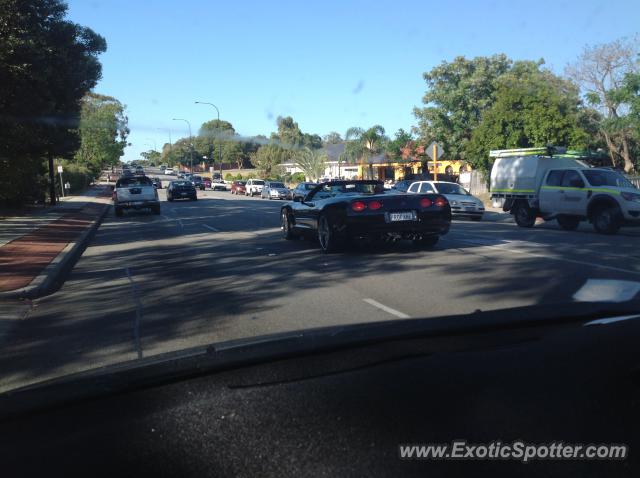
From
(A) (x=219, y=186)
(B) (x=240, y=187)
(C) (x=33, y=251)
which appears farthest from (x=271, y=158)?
(C) (x=33, y=251)

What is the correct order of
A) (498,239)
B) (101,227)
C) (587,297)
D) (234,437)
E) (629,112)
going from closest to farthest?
(234,437) → (587,297) → (498,239) → (101,227) → (629,112)

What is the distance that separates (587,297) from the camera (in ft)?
11.3

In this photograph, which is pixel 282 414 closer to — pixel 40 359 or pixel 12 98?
pixel 40 359

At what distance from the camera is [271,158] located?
94.4m

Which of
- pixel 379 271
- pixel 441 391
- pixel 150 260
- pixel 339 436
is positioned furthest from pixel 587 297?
pixel 150 260

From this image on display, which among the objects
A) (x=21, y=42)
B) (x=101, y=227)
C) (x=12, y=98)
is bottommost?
(x=101, y=227)

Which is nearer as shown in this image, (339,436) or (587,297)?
(339,436)

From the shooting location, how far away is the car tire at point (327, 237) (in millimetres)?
12017

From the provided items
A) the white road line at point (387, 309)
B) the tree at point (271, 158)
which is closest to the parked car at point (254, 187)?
the tree at point (271, 158)

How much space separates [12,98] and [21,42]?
2013 mm

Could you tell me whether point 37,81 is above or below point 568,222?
above

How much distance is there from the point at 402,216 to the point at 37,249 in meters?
8.96

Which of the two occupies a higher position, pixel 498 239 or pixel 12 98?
pixel 12 98

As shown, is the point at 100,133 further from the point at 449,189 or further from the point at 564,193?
the point at 564,193
